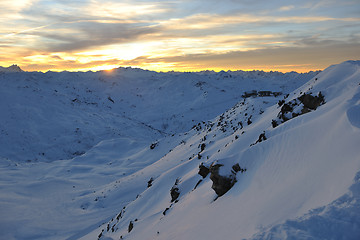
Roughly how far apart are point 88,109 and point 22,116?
589 inches

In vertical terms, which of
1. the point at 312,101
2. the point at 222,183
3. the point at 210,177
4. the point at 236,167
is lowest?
the point at 222,183

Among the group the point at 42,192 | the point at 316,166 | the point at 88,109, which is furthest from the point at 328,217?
the point at 88,109

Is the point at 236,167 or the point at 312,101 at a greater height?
the point at 312,101

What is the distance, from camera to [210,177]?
841 centimetres

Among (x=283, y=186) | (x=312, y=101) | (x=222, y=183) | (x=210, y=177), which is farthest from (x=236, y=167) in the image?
(x=312, y=101)

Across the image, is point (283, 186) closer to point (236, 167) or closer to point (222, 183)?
point (222, 183)

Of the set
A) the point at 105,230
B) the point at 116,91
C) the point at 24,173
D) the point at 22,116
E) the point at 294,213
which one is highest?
the point at 116,91

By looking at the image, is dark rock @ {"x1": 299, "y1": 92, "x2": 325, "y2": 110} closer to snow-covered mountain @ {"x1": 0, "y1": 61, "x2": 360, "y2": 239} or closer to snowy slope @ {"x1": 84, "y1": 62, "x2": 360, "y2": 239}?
snow-covered mountain @ {"x1": 0, "y1": 61, "x2": 360, "y2": 239}

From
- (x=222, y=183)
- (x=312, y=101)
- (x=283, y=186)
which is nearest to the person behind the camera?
(x=283, y=186)

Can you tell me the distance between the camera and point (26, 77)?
66.4 m

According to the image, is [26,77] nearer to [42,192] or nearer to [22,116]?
[22,116]

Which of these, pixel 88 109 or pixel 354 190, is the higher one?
pixel 88 109

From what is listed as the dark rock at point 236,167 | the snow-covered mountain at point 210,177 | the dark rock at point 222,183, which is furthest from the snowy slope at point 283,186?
the dark rock at point 222,183

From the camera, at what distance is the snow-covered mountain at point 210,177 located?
495 centimetres
